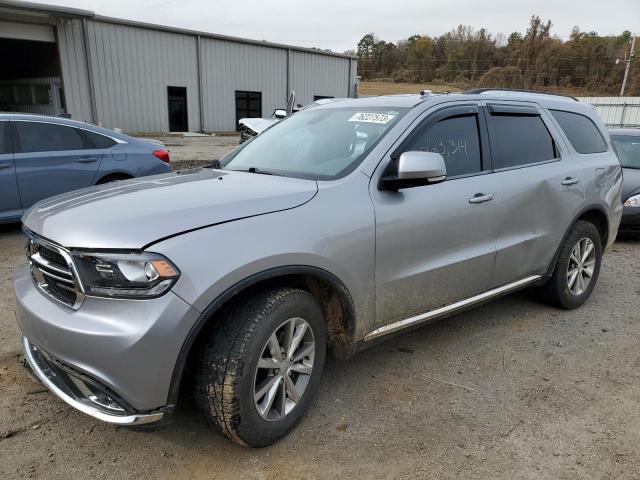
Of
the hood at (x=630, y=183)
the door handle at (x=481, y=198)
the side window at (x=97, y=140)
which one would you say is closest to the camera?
Answer: the door handle at (x=481, y=198)

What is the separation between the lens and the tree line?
6675 cm

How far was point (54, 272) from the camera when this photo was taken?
7.86ft

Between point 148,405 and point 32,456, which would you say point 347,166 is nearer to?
point 148,405

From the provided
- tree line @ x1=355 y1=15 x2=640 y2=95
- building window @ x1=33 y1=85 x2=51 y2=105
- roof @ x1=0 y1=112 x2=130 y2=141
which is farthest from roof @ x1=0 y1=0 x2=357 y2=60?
tree line @ x1=355 y1=15 x2=640 y2=95

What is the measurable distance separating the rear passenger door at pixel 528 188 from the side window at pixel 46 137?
17.3 feet

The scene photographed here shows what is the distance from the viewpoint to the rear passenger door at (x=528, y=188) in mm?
3695

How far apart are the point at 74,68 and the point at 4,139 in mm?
17767

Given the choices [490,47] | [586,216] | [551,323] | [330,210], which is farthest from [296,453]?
[490,47]

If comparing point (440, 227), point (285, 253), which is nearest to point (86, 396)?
point (285, 253)

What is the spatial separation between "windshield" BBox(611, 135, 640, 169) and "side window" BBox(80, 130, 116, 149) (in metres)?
7.46

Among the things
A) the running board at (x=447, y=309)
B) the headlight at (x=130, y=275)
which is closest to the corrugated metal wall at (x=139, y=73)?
the running board at (x=447, y=309)

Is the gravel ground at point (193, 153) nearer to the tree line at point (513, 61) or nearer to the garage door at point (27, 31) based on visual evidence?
the garage door at point (27, 31)

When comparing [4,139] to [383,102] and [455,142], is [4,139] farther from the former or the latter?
[455,142]

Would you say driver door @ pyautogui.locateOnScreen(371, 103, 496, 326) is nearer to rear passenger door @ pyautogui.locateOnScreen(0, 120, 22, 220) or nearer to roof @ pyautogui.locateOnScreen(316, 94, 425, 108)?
roof @ pyautogui.locateOnScreen(316, 94, 425, 108)
